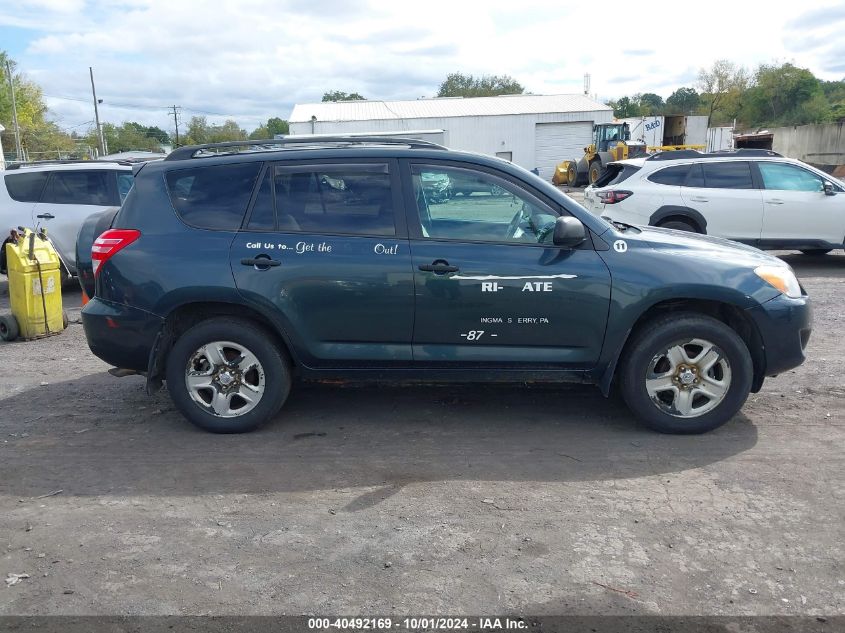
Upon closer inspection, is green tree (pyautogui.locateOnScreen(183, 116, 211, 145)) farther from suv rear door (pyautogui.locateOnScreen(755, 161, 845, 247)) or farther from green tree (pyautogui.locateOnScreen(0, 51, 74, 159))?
suv rear door (pyautogui.locateOnScreen(755, 161, 845, 247))

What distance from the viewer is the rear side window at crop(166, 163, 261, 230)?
4.88 metres

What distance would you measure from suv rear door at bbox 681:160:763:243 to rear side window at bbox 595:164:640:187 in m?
0.90

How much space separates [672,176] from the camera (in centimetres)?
1131

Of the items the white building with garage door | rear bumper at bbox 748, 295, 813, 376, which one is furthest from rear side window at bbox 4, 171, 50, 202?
the white building with garage door

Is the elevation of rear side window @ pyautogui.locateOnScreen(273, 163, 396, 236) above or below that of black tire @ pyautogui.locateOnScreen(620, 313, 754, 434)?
above

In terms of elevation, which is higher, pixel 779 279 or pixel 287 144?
pixel 287 144

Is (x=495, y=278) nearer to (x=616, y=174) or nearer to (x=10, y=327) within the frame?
(x=10, y=327)

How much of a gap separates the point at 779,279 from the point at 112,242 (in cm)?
439

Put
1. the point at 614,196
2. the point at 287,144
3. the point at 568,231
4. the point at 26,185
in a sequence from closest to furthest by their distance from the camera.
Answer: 1. the point at 568,231
2. the point at 287,144
3. the point at 26,185
4. the point at 614,196

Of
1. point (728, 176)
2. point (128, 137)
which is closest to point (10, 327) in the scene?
point (728, 176)

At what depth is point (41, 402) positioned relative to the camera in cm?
572

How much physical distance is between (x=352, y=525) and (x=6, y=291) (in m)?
8.70

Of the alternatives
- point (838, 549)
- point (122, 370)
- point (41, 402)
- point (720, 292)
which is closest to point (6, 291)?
point (41, 402)

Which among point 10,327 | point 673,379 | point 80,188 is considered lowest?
point 10,327
